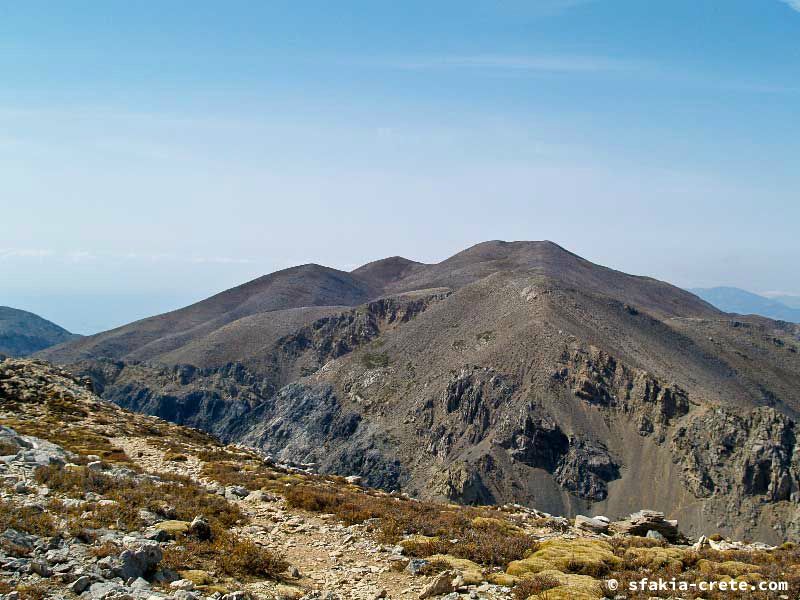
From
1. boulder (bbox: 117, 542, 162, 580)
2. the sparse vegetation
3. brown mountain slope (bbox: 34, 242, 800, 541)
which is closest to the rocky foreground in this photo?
boulder (bbox: 117, 542, 162, 580)

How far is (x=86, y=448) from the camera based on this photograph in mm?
29328

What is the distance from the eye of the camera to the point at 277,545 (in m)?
19.0

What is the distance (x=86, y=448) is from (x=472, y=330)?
12324 centimetres

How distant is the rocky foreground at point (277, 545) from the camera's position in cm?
1399

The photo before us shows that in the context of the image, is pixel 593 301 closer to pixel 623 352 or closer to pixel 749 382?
pixel 623 352

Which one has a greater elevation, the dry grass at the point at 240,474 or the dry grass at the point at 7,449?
the dry grass at the point at 7,449

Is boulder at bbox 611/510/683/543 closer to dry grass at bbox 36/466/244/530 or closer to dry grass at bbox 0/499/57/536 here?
dry grass at bbox 36/466/244/530

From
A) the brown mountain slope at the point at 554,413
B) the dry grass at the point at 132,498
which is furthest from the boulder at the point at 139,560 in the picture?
the brown mountain slope at the point at 554,413

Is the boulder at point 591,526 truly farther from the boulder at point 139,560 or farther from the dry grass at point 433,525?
the boulder at point 139,560

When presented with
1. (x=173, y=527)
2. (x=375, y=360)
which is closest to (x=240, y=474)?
(x=173, y=527)

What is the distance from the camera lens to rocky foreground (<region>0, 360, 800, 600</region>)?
1399cm

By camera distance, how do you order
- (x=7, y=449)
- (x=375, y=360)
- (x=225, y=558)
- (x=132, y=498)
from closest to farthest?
(x=225, y=558), (x=132, y=498), (x=7, y=449), (x=375, y=360)

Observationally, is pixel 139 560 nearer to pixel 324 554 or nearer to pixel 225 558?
pixel 225 558

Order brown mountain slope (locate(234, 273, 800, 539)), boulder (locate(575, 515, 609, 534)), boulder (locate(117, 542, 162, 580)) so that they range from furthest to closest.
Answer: brown mountain slope (locate(234, 273, 800, 539))
boulder (locate(575, 515, 609, 534))
boulder (locate(117, 542, 162, 580))
